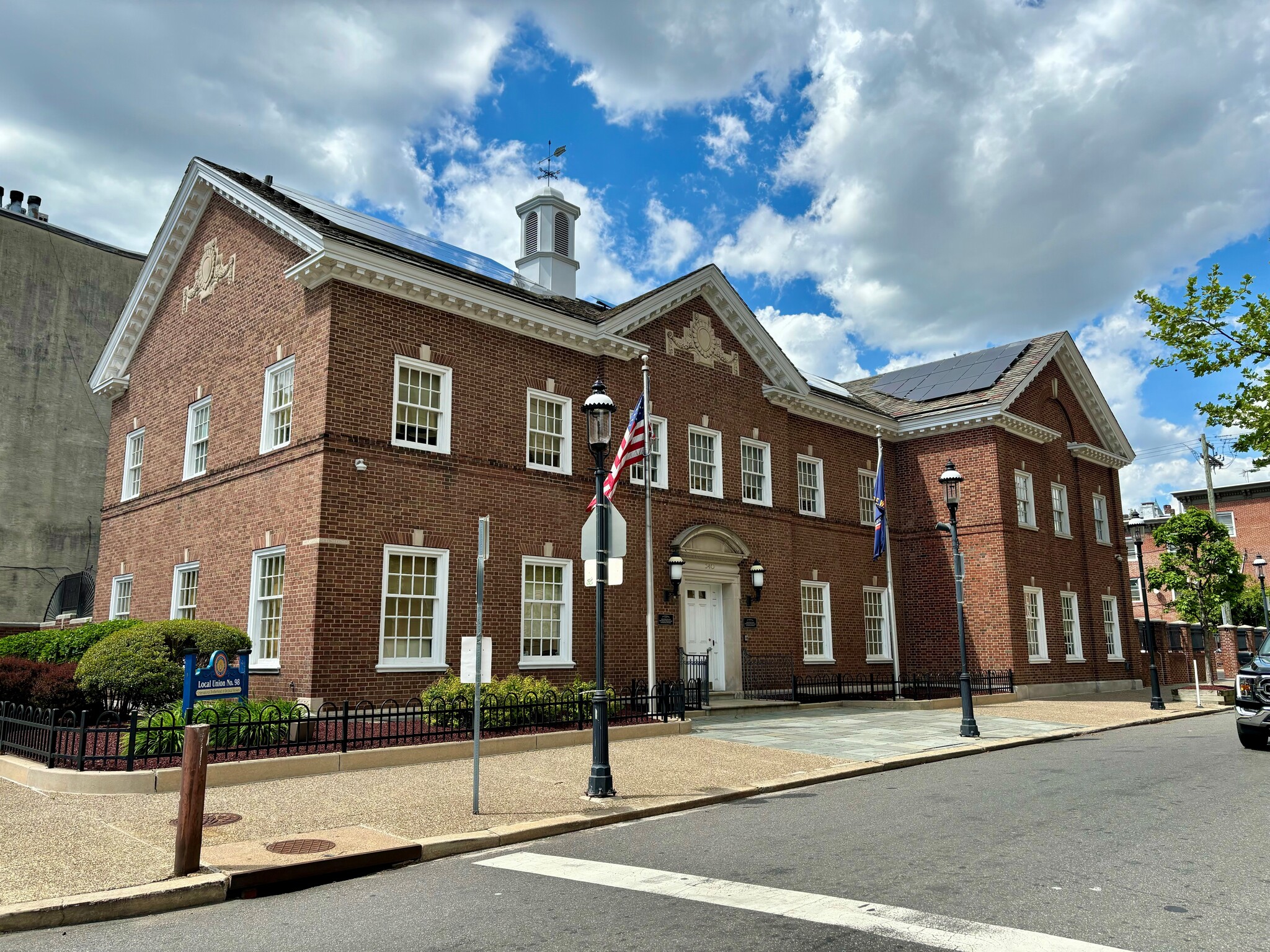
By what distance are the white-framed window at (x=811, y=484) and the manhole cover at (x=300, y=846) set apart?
20.2m

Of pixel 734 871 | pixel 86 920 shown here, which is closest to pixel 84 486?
pixel 86 920

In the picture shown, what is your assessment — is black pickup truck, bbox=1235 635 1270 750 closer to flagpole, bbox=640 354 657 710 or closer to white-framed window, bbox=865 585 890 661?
flagpole, bbox=640 354 657 710

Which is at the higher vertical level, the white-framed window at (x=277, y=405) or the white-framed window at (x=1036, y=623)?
the white-framed window at (x=277, y=405)

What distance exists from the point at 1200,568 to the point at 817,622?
1450cm

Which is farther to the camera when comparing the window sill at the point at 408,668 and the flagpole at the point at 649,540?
the flagpole at the point at 649,540

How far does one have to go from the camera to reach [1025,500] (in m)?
28.8

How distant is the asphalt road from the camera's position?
5.47m

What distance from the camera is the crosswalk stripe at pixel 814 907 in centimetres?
518

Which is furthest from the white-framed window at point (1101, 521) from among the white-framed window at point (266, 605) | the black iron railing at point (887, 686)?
the white-framed window at point (266, 605)

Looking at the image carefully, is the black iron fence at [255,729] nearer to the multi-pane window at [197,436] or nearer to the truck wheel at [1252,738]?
the multi-pane window at [197,436]

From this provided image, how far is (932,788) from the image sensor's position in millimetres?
11102

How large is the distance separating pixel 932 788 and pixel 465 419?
11237 millimetres

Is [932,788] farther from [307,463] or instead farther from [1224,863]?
[307,463]

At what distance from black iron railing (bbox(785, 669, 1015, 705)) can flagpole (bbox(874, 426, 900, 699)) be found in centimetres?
35
